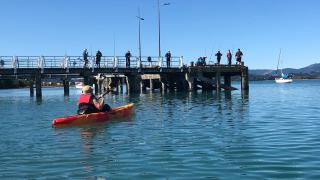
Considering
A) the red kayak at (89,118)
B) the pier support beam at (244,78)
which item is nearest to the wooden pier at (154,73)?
the pier support beam at (244,78)

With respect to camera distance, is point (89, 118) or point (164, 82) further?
point (164, 82)

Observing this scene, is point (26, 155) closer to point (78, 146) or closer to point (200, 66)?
point (78, 146)

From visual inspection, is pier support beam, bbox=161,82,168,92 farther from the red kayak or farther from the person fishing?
the person fishing

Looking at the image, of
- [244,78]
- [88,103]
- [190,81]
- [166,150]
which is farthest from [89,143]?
[244,78]

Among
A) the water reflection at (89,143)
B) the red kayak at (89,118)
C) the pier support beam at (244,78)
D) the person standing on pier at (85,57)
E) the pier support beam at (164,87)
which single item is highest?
the person standing on pier at (85,57)

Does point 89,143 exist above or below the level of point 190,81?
below

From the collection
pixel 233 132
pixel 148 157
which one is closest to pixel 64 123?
pixel 233 132

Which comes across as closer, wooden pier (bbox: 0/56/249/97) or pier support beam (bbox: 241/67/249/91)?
wooden pier (bbox: 0/56/249/97)

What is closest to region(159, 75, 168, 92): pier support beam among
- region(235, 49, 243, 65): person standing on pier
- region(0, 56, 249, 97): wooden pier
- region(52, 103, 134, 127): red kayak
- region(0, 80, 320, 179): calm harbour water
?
region(0, 56, 249, 97): wooden pier

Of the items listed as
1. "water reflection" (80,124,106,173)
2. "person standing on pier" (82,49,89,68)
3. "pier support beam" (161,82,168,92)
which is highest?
"person standing on pier" (82,49,89,68)

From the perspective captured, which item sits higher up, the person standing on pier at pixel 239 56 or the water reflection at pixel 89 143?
the person standing on pier at pixel 239 56

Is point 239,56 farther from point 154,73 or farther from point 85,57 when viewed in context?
point 85,57

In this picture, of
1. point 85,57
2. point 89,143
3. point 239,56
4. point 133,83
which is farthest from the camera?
point 133,83

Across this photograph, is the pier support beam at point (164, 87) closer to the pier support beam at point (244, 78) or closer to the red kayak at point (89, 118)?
the pier support beam at point (244, 78)
